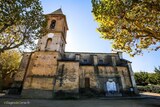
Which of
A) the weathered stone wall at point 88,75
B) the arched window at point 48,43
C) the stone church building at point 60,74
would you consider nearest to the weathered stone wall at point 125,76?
the stone church building at point 60,74

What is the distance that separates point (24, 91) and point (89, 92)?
10.7 meters

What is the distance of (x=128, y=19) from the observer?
9031mm

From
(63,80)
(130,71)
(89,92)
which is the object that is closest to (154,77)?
(130,71)

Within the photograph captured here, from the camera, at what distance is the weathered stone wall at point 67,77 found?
19172 mm

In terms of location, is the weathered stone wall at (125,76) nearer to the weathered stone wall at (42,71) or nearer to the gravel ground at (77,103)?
the gravel ground at (77,103)

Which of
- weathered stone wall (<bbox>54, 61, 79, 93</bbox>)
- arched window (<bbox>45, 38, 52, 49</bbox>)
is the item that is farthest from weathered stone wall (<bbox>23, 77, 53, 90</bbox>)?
arched window (<bbox>45, 38, 52, 49</bbox>)

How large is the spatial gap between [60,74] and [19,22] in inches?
442

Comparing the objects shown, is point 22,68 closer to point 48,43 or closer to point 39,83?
point 39,83

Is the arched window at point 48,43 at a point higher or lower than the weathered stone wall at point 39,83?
higher

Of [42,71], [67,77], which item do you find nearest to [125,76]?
[67,77]

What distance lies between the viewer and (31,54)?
23781mm

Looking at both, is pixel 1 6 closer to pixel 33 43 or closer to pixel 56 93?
pixel 33 43

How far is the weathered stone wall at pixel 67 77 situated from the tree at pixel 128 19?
36.9ft

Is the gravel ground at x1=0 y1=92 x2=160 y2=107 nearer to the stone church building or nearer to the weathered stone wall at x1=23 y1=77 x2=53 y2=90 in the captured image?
the weathered stone wall at x1=23 y1=77 x2=53 y2=90
